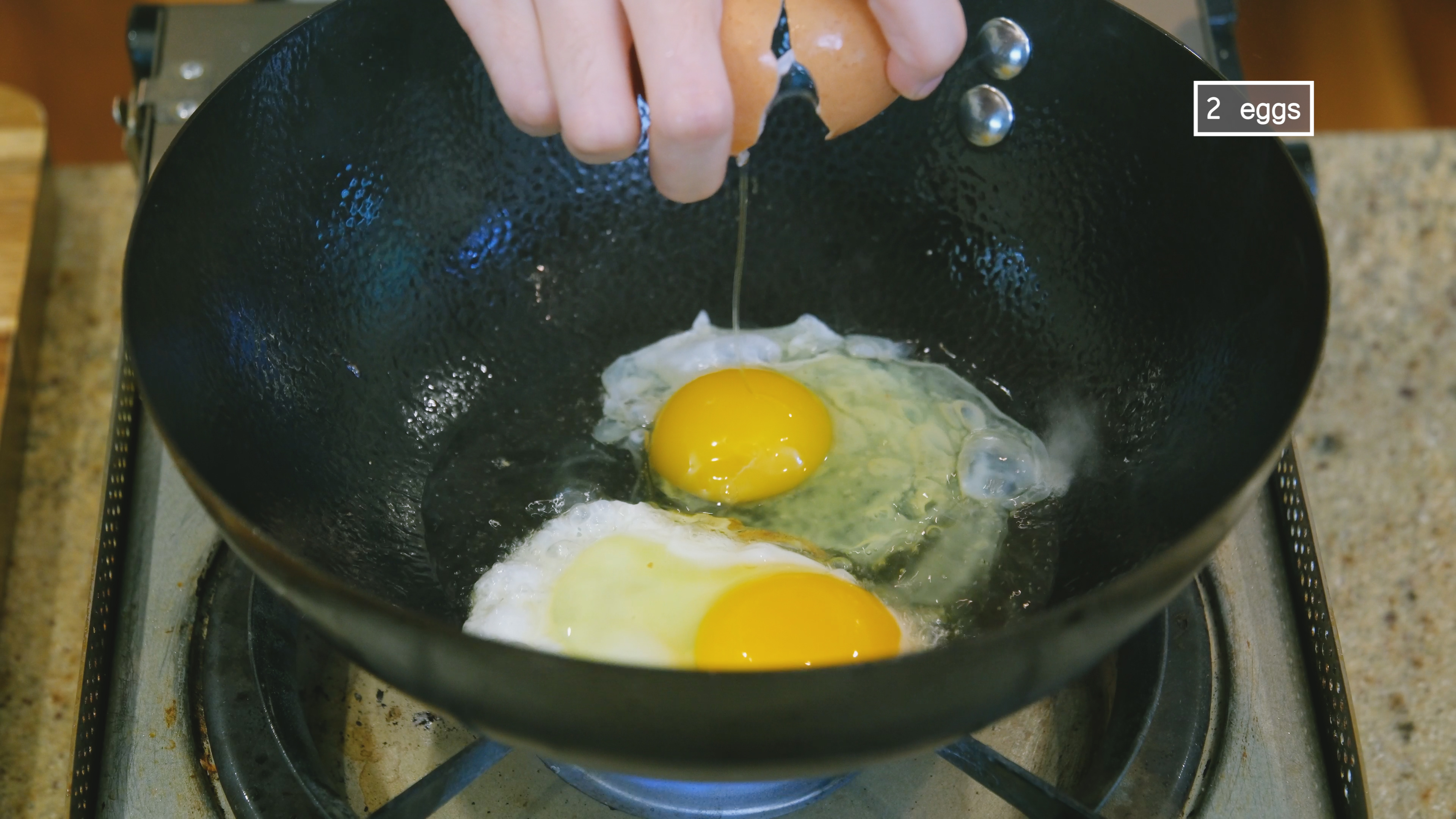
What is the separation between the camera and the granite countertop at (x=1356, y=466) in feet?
4.37

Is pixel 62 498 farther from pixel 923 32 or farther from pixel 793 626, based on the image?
pixel 923 32

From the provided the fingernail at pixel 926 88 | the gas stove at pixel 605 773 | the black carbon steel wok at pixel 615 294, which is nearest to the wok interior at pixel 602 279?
the black carbon steel wok at pixel 615 294

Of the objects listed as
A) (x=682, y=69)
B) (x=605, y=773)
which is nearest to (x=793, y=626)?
(x=605, y=773)

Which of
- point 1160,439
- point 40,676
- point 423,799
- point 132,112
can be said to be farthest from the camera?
point 132,112

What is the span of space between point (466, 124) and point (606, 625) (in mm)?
636

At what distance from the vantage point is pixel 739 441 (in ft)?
4.39

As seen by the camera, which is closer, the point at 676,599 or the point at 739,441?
the point at 676,599

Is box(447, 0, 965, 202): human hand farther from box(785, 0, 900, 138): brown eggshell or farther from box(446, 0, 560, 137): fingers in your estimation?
box(785, 0, 900, 138): brown eggshell

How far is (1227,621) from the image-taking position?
3.94 feet

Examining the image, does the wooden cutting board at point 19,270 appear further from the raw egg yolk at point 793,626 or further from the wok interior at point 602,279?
the raw egg yolk at point 793,626

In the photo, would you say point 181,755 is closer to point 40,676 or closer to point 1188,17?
point 40,676

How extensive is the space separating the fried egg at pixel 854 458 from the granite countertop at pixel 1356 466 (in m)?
0.41

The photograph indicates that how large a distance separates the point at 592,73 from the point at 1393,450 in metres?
1.23

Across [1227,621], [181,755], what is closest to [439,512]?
[181,755]
